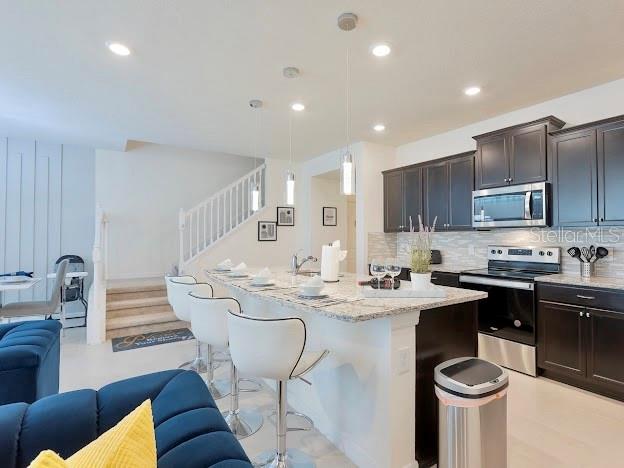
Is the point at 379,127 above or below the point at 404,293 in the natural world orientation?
above

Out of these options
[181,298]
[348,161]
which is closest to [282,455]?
[181,298]

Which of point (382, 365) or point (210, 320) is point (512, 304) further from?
point (210, 320)

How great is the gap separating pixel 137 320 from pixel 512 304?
480 centimetres

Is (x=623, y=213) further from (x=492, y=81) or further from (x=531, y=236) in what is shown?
(x=492, y=81)

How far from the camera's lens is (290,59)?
281cm

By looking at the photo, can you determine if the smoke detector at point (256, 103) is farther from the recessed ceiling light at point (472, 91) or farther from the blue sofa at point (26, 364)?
the blue sofa at point (26, 364)

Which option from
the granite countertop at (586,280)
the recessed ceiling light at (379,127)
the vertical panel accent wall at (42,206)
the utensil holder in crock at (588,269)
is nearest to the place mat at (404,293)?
the granite countertop at (586,280)

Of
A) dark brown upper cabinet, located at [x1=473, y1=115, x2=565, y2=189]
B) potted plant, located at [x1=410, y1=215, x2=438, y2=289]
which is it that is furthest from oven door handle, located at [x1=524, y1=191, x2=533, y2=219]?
potted plant, located at [x1=410, y1=215, x2=438, y2=289]

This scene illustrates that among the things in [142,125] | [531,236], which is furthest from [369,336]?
[142,125]

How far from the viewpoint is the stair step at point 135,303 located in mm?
4879

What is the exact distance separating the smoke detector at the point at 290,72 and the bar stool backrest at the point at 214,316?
6.75 ft

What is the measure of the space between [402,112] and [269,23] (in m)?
2.15

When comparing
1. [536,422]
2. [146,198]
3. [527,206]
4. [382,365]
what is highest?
[146,198]

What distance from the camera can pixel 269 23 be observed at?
2336mm
